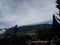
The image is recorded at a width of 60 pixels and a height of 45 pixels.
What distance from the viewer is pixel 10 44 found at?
15.1 metres

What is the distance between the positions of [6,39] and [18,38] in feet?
2.67

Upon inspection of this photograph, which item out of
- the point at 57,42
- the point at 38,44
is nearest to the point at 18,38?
the point at 38,44

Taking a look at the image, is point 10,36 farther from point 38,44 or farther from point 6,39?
point 38,44

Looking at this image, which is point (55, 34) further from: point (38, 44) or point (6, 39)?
point (6, 39)

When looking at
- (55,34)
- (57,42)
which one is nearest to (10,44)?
(57,42)

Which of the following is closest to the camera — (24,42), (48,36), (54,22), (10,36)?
(24,42)

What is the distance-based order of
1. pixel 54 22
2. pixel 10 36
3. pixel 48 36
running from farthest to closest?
pixel 54 22 < pixel 48 36 < pixel 10 36

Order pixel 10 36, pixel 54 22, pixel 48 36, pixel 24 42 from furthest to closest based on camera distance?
pixel 54 22 < pixel 48 36 < pixel 10 36 < pixel 24 42

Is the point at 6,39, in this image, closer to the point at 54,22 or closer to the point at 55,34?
the point at 55,34

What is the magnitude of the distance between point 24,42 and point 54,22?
565 cm

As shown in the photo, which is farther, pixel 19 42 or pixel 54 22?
pixel 54 22

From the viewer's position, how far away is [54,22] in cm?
2008

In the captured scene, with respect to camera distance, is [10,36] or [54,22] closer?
[10,36]

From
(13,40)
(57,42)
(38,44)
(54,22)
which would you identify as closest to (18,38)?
(13,40)
